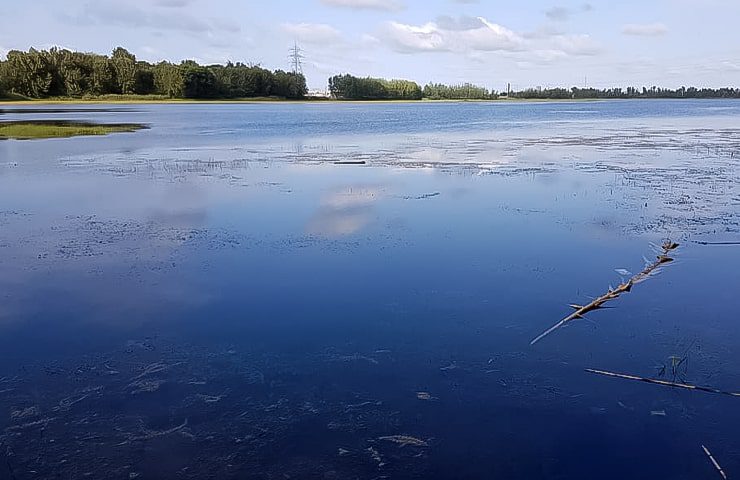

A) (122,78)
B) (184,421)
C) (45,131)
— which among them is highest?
(122,78)

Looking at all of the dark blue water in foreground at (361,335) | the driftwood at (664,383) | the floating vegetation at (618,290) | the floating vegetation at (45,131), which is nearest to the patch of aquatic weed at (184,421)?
the dark blue water in foreground at (361,335)

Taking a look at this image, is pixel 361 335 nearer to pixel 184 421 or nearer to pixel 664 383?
pixel 184 421

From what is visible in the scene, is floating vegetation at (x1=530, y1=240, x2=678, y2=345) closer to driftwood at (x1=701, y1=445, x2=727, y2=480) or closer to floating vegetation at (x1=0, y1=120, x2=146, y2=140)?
driftwood at (x1=701, y1=445, x2=727, y2=480)

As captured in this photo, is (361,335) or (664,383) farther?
(361,335)

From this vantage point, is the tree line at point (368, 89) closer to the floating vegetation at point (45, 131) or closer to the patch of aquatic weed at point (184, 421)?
the floating vegetation at point (45, 131)

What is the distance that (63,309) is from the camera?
5.96 m

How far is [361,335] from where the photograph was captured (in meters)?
5.35

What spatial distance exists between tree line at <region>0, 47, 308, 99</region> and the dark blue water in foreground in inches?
2701

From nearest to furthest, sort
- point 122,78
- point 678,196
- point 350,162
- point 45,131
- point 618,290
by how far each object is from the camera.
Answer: point 618,290
point 678,196
point 350,162
point 45,131
point 122,78

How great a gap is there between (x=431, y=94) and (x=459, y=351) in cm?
11956

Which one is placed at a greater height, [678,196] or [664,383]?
[678,196]

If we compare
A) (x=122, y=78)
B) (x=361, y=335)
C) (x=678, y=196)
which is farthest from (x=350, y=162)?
(x=122, y=78)

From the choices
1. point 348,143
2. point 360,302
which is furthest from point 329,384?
point 348,143

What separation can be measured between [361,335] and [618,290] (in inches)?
107
